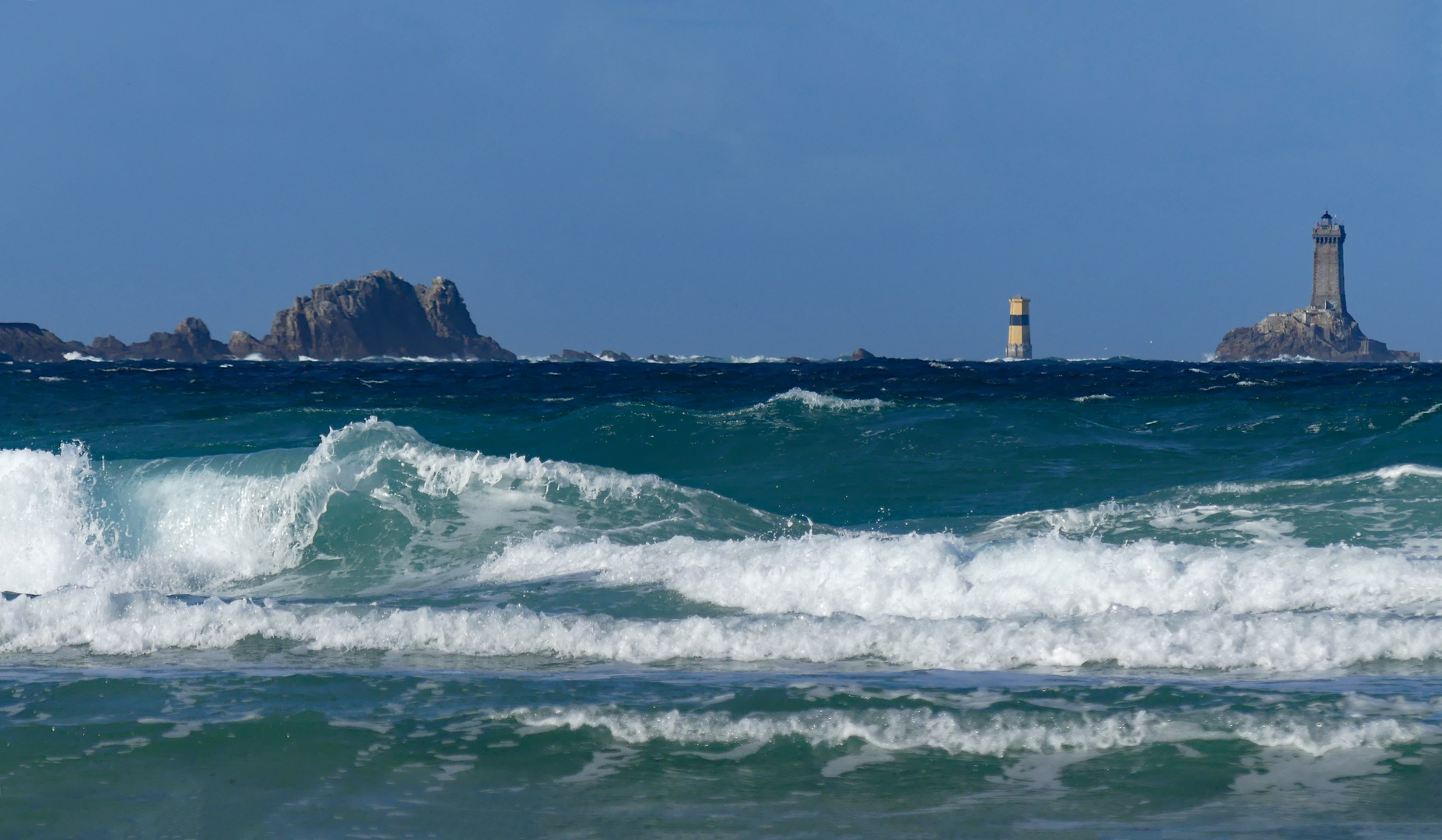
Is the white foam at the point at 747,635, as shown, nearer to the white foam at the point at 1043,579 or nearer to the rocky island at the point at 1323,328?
the white foam at the point at 1043,579

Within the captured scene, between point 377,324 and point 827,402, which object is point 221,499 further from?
point 377,324

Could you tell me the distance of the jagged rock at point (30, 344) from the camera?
92.2m

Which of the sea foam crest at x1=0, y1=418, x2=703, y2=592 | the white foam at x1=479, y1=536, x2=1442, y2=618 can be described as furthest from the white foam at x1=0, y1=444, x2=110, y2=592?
the white foam at x1=479, y1=536, x2=1442, y2=618

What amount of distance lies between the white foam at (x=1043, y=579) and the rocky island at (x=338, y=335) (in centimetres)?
10325

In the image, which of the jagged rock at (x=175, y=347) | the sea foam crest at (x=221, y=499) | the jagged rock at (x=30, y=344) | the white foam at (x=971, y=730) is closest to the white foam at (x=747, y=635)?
the white foam at (x=971, y=730)

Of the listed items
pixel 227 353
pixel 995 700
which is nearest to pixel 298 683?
pixel 995 700

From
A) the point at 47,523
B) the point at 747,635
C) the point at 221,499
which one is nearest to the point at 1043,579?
the point at 747,635

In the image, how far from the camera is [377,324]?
11612 centimetres

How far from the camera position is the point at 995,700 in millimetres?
4418

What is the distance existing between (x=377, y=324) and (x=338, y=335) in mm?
5410

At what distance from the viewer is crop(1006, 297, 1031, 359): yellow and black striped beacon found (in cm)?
11694

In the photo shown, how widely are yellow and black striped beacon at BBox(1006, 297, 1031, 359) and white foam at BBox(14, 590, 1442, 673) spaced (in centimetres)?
11478

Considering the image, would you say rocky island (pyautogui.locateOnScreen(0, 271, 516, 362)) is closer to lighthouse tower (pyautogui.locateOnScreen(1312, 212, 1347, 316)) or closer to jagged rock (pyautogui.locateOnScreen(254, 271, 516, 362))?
jagged rock (pyautogui.locateOnScreen(254, 271, 516, 362))

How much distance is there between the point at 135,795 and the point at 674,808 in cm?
185
